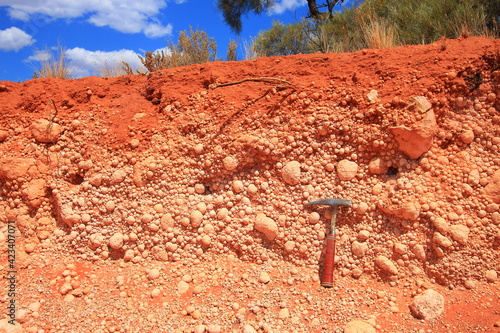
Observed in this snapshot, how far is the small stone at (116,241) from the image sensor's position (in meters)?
2.99

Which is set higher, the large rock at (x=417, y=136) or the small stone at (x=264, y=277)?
the large rock at (x=417, y=136)

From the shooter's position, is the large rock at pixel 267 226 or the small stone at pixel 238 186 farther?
the small stone at pixel 238 186

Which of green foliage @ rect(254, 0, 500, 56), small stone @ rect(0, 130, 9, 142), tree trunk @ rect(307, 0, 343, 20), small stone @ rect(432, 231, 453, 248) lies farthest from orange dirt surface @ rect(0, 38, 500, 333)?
tree trunk @ rect(307, 0, 343, 20)

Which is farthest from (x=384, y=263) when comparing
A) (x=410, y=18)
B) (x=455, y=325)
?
(x=410, y=18)

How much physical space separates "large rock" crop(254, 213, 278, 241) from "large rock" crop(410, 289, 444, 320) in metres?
1.13

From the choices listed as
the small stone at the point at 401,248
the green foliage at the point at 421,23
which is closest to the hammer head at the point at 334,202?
the small stone at the point at 401,248

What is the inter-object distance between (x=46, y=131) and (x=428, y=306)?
Answer: 12.6 feet

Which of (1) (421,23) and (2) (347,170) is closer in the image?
(2) (347,170)

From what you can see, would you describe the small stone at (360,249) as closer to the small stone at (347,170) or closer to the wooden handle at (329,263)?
the wooden handle at (329,263)

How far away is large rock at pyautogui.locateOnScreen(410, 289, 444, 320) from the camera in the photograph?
7.45 ft

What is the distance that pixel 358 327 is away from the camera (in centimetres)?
224

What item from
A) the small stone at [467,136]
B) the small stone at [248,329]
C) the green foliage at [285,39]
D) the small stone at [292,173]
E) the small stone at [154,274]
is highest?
the green foliage at [285,39]

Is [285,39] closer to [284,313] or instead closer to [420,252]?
[420,252]

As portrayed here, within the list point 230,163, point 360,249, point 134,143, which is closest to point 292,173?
point 230,163
